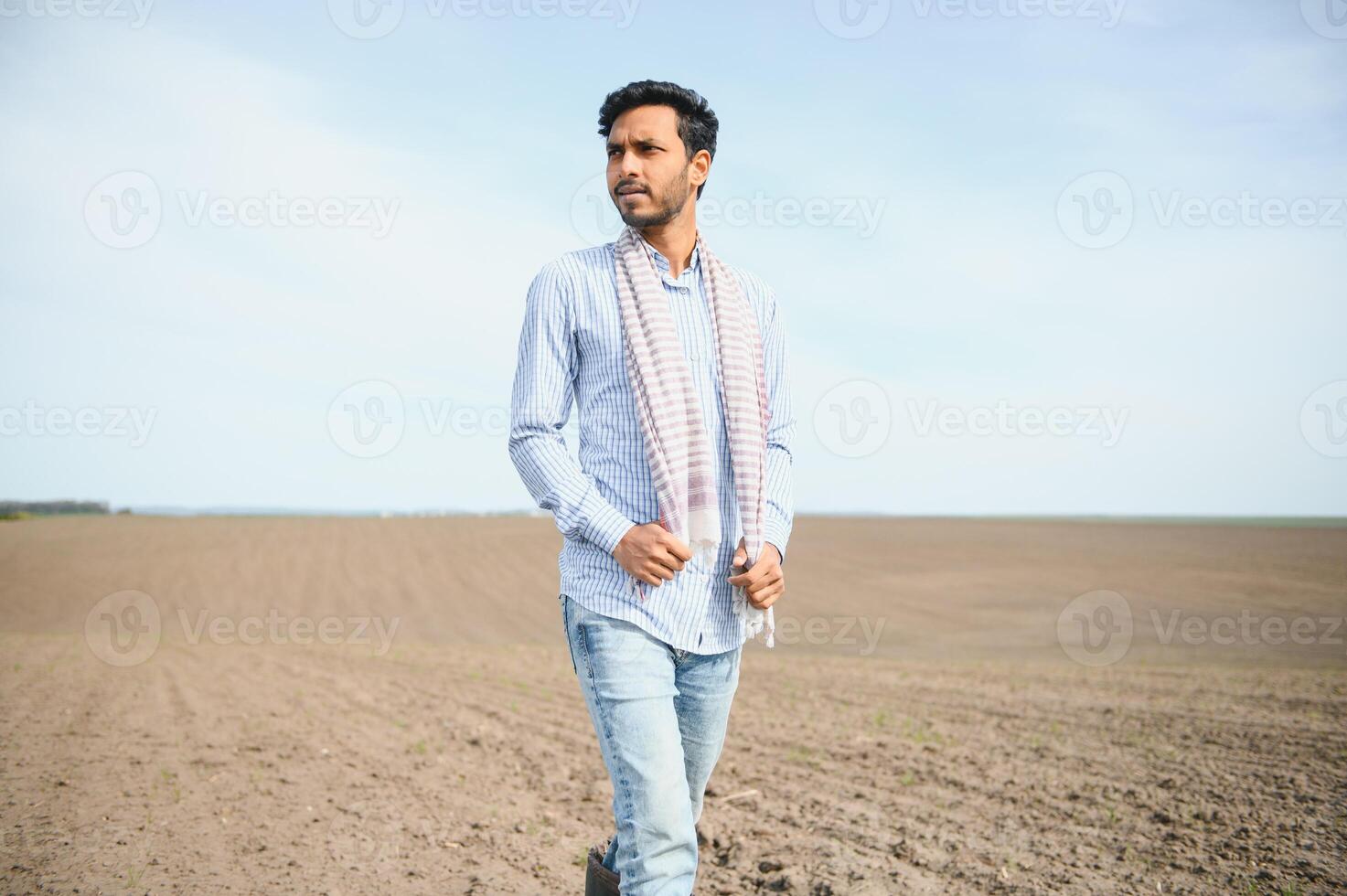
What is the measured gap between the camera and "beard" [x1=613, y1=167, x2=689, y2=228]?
2.63 meters

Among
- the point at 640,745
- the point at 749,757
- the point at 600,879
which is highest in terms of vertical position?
the point at 640,745

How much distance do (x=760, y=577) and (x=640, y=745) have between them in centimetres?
51

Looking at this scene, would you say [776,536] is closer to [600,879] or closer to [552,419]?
[552,419]

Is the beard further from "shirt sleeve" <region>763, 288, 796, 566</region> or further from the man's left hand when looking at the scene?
the man's left hand

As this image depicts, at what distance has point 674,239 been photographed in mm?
2744

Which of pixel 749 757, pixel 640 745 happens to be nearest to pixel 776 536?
pixel 640 745

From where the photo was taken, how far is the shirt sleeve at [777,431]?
9.05 feet

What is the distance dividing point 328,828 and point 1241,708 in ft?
25.2

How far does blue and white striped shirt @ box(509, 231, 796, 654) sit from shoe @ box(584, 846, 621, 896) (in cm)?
64

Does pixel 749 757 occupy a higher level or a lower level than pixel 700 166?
lower

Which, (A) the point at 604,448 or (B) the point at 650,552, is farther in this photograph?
(A) the point at 604,448

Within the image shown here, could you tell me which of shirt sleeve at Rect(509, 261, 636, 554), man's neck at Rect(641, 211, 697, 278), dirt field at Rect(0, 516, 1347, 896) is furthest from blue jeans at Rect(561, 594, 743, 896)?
dirt field at Rect(0, 516, 1347, 896)

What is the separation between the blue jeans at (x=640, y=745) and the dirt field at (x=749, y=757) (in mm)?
2208

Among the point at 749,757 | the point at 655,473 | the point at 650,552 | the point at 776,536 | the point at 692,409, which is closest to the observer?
the point at 650,552
